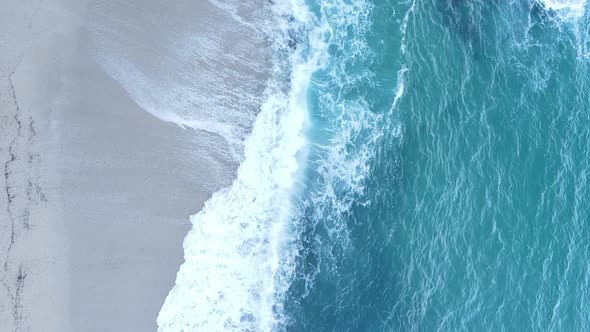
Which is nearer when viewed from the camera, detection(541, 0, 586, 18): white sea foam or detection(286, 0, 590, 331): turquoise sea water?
detection(286, 0, 590, 331): turquoise sea water

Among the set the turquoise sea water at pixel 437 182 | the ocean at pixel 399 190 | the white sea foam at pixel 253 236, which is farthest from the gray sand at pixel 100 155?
the turquoise sea water at pixel 437 182

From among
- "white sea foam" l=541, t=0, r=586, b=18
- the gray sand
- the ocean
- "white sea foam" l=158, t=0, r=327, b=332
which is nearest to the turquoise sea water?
the ocean

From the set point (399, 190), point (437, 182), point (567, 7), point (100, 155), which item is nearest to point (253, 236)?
point (399, 190)

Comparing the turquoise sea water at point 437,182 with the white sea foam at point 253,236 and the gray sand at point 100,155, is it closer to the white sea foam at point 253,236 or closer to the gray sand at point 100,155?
the white sea foam at point 253,236

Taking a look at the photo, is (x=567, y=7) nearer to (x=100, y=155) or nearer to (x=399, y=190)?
(x=399, y=190)

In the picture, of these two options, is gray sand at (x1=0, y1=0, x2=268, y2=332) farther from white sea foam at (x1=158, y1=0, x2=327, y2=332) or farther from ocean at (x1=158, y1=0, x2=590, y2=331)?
ocean at (x1=158, y1=0, x2=590, y2=331)

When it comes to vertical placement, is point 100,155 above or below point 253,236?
above
